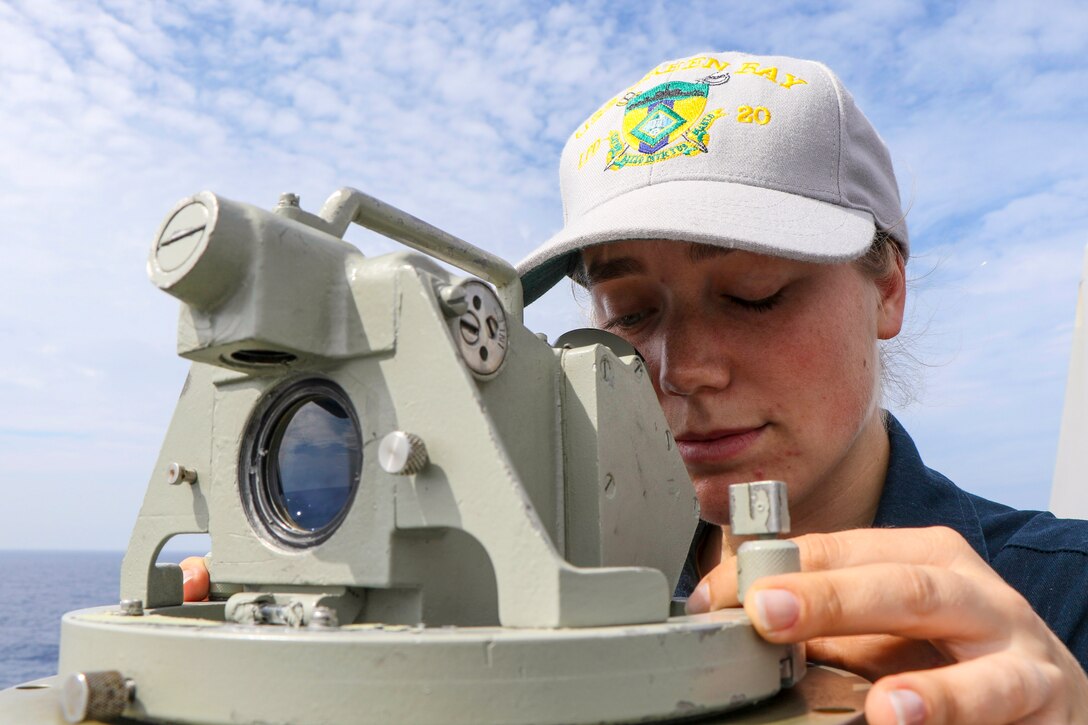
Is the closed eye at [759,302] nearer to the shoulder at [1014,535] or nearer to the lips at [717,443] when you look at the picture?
the lips at [717,443]

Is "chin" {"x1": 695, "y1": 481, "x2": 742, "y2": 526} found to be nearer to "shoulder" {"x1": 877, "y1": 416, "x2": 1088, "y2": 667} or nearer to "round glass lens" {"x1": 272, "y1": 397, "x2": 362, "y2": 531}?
"shoulder" {"x1": 877, "y1": 416, "x2": 1088, "y2": 667}

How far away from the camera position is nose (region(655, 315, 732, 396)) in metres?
1.92

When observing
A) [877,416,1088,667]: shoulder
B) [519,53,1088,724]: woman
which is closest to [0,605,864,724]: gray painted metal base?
[519,53,1088,724]: woman

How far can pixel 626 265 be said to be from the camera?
2020 mm

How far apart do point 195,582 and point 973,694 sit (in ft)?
4.33

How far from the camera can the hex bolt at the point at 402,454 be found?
44.1 inches

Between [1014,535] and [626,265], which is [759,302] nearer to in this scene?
[626,265]

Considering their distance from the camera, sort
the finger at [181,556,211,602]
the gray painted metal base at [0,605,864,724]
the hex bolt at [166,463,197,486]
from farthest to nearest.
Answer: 1. the finger at [181,556,211,602]
2. the hex bolt at [166,463,197,486]
3. the gray painted metal base at [0,605,864,724]

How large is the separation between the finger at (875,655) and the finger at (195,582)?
1.10 meters

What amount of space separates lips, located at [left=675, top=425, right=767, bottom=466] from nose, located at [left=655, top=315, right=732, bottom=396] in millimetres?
107

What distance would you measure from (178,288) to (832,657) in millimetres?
1096

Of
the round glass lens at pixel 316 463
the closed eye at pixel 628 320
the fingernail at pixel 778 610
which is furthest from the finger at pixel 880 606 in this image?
the closed eye at pixel 628 320

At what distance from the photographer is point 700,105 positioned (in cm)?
196

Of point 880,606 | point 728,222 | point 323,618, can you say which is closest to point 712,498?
point 728,222
